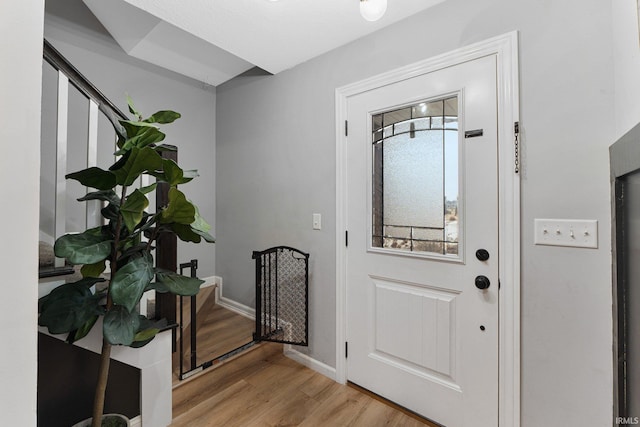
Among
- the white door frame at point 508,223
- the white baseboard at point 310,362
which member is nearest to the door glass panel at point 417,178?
the white door frame at point 508,223

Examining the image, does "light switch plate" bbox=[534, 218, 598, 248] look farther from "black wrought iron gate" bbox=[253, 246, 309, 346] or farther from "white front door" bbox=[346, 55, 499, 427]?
"black wrought iron gate" bbox=[253, 246, 309, 346]

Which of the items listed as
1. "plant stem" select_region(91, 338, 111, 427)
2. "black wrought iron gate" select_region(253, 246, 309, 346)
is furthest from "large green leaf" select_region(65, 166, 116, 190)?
"black wrought iron gate" select_region(253, 246, 309, 346)

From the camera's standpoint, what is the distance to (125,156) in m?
1.16

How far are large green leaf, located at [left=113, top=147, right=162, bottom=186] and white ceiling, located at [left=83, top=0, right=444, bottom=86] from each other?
43.6 inches

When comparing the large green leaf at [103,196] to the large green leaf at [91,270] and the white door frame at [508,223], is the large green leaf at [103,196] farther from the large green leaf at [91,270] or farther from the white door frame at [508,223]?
the white door frame at [508,223]

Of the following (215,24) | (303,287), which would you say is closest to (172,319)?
(303,287)

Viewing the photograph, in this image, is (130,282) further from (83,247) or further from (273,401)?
(273,401)

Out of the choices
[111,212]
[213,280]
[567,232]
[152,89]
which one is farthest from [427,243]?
[152,89]

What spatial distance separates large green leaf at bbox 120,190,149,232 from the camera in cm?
114

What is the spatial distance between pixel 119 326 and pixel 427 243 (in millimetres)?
1588

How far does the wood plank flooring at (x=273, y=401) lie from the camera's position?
1669 millimetres

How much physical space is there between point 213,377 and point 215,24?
2439mm

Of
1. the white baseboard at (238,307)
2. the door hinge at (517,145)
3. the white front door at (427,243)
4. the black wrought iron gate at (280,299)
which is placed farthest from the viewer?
the white baseboard at (238,307)

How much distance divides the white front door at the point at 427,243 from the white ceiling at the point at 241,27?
45 centimetres
